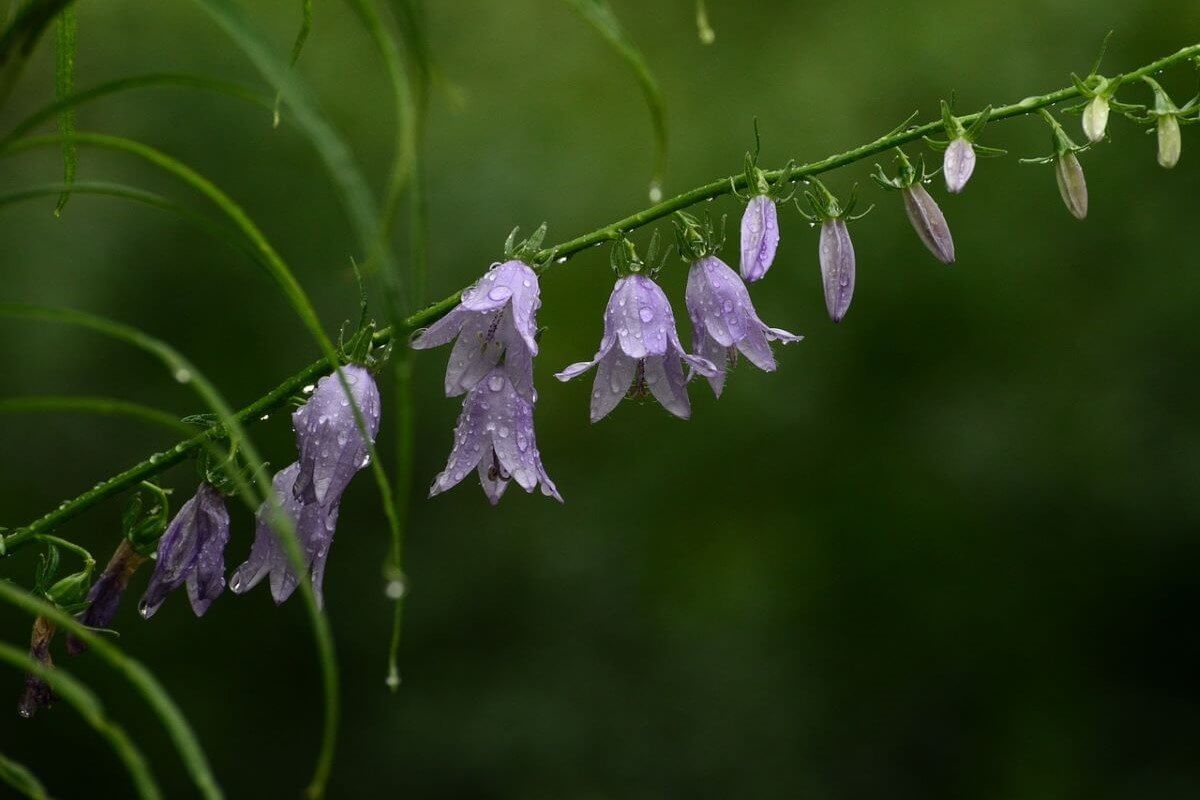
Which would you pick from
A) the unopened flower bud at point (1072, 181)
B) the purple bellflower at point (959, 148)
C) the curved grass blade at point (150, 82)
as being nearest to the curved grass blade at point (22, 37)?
the curved grass blade at point (150, 82)

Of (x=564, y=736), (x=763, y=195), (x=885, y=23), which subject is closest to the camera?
(x=763, y=195)

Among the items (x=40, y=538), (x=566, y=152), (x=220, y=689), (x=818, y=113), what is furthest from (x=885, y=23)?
(x=40, y=538)

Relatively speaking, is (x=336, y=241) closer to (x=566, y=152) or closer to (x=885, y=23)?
(x=566, y=152)

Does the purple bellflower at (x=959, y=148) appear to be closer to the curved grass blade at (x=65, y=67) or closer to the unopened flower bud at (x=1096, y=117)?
the unopened flower bud at (x=1096, y=117)

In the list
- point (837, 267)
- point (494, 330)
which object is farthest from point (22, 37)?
point (837, 267)

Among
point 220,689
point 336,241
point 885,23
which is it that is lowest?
point 220,689

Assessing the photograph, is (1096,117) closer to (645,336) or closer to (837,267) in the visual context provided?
(837,267)
